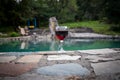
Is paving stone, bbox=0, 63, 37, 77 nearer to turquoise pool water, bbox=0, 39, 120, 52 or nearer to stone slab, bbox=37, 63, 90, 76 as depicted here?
stone slab, bbox=37, 63, 90, 76

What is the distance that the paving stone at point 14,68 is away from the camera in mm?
2450

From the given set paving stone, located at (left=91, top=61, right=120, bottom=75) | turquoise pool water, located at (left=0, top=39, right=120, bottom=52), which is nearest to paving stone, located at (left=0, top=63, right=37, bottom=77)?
paving stone, located at (left=91, top=61, right=120, bottom=75)

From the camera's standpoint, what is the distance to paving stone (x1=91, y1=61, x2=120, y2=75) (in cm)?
249

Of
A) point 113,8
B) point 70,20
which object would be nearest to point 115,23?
point 113,8

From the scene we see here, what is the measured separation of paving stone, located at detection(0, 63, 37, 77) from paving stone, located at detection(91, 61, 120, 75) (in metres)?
0.80

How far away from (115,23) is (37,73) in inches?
594

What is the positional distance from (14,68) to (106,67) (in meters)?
1.15

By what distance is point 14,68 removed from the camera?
8.91ft

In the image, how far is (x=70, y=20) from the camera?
25781mm

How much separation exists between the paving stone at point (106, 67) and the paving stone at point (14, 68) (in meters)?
0.80

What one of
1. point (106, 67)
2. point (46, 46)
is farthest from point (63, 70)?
point (46, 46)

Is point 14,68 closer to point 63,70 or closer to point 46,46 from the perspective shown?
point 63,70

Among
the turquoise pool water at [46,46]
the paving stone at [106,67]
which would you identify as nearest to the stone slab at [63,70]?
the paving stone at [106,67]

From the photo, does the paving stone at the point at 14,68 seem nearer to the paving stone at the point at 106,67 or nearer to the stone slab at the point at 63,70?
the stone slab at the point at 63,70
